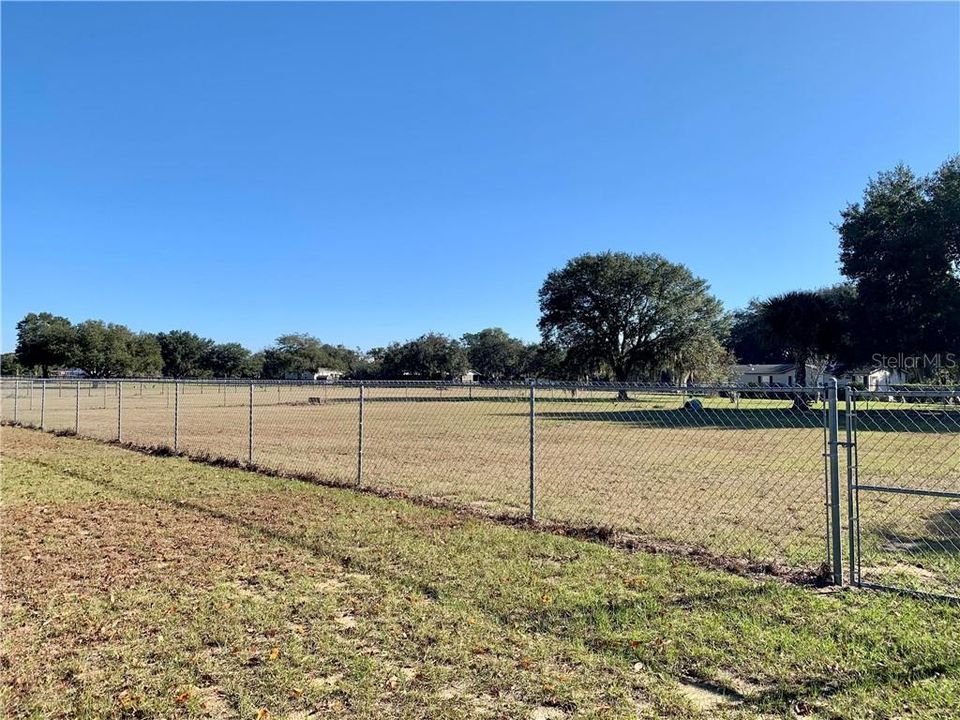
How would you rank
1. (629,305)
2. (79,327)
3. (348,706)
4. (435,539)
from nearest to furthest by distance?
(348,706)
(435,539)
(629,305)
(79,327)

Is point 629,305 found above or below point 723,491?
above

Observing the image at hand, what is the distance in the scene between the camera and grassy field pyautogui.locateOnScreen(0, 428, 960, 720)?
298 centimetres

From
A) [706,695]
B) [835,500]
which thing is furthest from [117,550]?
[835,500]

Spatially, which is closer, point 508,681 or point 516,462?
point 508,681

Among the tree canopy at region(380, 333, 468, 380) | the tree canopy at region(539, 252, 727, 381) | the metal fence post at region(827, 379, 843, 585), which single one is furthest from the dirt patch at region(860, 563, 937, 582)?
the tree canopy at region(380, 333, 468, 380)

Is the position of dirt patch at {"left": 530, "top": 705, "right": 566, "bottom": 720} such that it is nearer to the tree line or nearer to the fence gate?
the fence gate

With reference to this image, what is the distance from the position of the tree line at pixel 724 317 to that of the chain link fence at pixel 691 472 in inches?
540

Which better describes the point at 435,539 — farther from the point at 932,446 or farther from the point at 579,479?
the point at 932,446

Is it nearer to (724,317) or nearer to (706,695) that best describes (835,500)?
(706,695)

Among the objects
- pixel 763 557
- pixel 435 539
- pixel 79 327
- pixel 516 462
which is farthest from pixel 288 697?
pixel 79 327

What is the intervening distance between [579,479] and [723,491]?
225 cm

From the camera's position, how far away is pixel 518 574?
4.88 meters

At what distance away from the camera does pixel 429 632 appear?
12.3ft

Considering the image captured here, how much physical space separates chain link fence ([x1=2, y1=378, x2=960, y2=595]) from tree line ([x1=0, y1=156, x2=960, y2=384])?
13.7 meters
